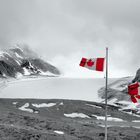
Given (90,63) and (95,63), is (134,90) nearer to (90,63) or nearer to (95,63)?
(95,63)

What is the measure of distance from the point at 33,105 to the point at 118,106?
30.8 metres

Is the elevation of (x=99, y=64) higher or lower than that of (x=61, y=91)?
lower

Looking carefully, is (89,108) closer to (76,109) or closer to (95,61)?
(76,109)

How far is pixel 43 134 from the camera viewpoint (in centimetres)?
2895

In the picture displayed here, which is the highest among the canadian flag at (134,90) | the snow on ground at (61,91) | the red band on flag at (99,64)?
the snow on ground at (61,91)

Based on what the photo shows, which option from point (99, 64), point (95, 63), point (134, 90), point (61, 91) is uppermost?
point (61, 91)

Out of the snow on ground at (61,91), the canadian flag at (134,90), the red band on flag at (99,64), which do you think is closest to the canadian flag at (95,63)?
the red band on flag at (99,64)

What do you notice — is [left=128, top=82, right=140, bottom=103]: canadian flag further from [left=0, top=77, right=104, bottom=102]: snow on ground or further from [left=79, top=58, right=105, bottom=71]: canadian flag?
[left=0, top=77, right=104, bottom=102]: snow on ground

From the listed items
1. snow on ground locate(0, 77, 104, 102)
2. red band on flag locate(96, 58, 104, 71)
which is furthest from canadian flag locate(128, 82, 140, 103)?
snow on ground locate(0, 77, 104, 102)

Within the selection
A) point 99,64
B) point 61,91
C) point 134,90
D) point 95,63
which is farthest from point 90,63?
point 61,91

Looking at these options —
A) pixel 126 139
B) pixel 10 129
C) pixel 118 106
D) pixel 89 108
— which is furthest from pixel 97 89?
pixel 10 129

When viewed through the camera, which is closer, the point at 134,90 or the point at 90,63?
the point at 90,63

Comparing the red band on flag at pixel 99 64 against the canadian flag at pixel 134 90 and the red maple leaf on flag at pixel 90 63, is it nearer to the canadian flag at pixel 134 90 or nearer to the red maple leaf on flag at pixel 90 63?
the red maple leaf on flag at pixel 90 63

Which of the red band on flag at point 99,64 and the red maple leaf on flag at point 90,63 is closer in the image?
the red band on flag at point 99,64
